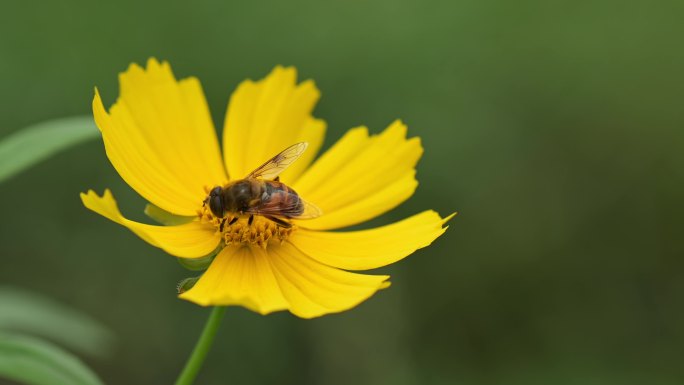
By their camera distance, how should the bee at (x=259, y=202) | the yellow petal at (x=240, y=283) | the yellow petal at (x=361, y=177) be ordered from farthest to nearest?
the yellow petal at (x=361, y=177), the bee at (x=259, y=202), the yellow petal at (x=240, y=283)

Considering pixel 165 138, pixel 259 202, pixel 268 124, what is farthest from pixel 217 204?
pixel 268 124

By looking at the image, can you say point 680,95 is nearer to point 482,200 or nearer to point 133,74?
point 482,200

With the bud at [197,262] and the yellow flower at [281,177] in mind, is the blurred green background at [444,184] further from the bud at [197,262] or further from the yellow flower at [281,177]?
the bud at [197,262]

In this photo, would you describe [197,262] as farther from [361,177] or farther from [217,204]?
[361,177]

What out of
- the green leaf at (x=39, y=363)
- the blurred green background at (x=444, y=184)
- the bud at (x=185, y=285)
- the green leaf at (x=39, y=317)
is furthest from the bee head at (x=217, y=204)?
the blurred green background at (x=444, y=184)

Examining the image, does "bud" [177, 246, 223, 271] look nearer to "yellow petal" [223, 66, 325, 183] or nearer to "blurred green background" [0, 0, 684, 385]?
"yellow petal" [223, 66, 325, 183]

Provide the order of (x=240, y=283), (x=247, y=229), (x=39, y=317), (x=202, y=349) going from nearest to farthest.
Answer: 1. (x=202, y=349)
2. (x=240, y=283)
3. (x=247, y=229)
4. (x=39, y=317)

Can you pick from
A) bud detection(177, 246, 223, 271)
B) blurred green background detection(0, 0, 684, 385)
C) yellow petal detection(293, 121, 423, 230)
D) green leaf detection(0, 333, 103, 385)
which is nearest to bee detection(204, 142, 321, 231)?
bud detection(177, 246, 223, 271)
